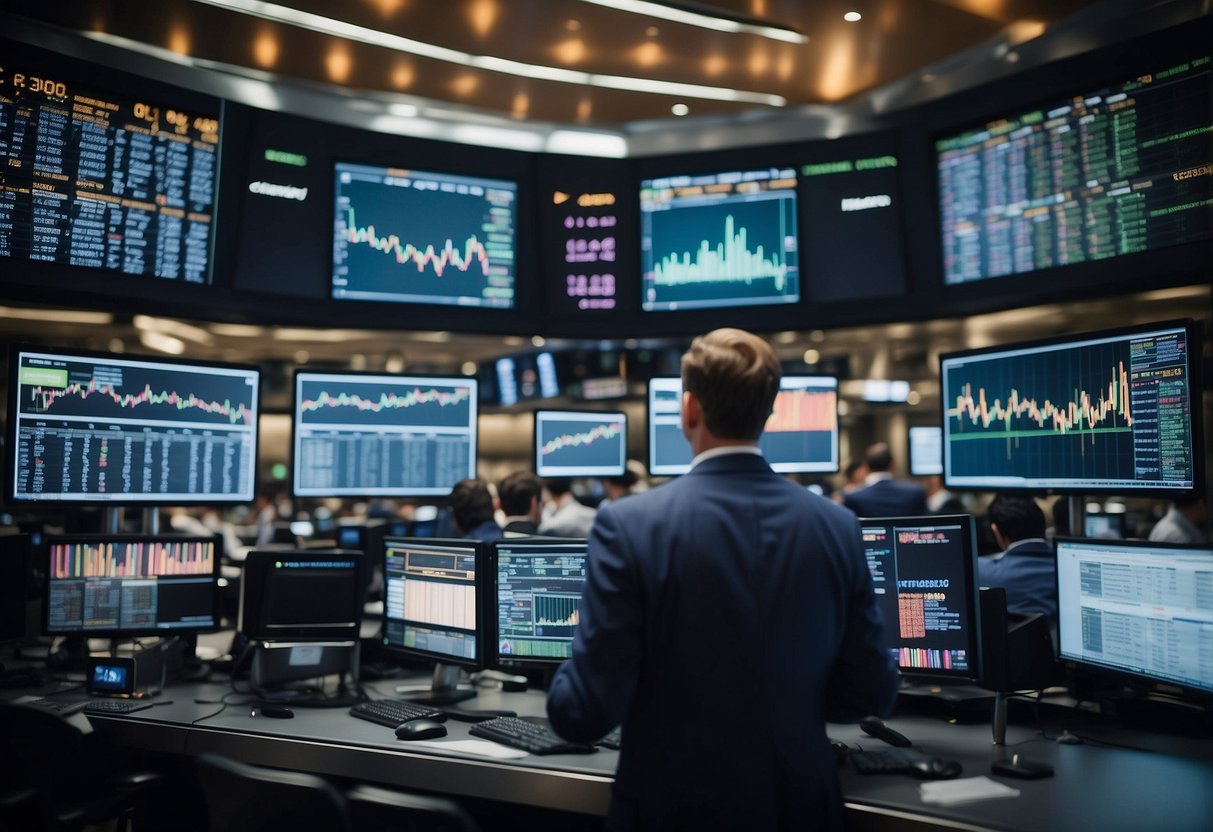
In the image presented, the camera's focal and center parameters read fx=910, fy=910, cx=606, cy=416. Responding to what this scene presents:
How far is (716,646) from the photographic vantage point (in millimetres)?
1544

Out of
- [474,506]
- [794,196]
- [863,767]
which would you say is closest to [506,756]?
[863,767]

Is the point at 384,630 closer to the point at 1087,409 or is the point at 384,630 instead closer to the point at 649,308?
the point at 649,308

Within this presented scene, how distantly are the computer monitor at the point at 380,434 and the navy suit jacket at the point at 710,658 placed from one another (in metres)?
2.08

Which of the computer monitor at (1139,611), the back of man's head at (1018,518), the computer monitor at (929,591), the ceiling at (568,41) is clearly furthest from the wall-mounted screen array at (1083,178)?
the computer monitor at (929,591)

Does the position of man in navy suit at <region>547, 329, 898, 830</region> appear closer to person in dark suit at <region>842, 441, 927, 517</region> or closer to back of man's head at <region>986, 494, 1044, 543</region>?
back of man's head at <region>986, 494, 1044, 543</region>

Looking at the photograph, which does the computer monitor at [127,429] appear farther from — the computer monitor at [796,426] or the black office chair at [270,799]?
the black office chair at [270,799]

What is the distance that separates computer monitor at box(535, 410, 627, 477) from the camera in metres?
3.78

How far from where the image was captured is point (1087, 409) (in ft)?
8.80

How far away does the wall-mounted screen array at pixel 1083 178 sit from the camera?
2818 mm

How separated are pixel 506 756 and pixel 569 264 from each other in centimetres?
224

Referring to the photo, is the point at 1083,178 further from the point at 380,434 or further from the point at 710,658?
the point at 380,434

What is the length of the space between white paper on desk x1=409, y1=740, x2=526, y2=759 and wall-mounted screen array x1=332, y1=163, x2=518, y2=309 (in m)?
1.93

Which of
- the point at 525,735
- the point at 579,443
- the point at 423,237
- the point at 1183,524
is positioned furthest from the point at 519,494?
the point at 1183,524

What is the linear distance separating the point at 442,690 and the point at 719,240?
2076mm
